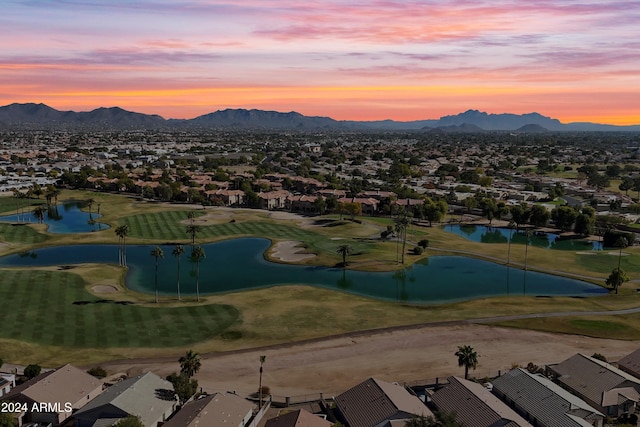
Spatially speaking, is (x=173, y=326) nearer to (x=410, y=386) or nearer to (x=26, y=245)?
(x=410, y=386)

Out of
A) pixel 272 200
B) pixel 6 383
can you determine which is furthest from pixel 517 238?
pixel 6 383

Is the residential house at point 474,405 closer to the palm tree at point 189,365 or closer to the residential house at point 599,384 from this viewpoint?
the residential house at point 599,384

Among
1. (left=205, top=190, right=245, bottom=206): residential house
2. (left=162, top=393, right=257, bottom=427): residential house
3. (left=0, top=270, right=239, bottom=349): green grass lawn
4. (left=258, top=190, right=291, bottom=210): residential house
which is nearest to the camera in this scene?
(left=162, top=393, right=257, bottom=427): residential house

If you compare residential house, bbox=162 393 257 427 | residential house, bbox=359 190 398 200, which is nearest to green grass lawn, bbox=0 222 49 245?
residential house, bbox=162 393 257 427

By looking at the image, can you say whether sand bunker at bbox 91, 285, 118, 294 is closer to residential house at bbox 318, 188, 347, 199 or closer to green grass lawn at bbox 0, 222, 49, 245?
green grass lawn at bbox 0, 222, 49, 245

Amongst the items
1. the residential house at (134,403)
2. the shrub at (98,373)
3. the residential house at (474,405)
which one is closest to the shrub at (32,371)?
the shrub at (98,373)

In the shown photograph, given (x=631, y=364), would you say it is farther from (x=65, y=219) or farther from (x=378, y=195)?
(x=65, y=219)
